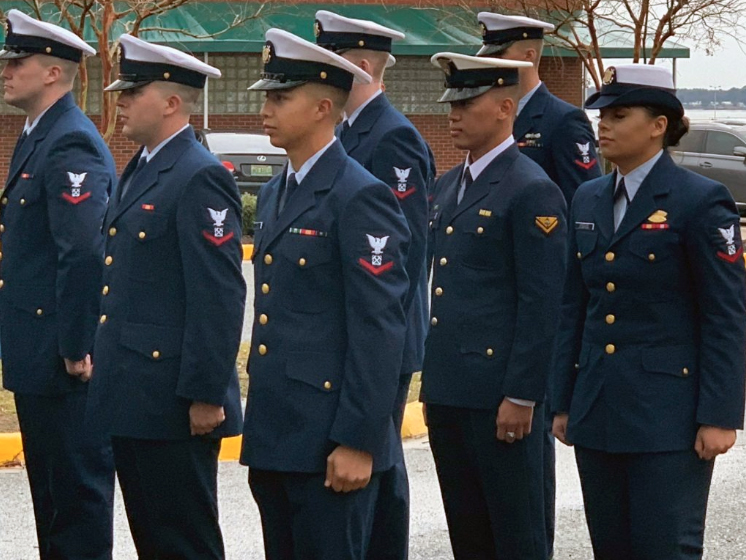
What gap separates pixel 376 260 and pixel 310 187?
1.04 feet

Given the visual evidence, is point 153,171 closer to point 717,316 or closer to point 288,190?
point 288,190

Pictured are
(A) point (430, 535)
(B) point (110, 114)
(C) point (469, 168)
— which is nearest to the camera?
(C) point (469, 168)

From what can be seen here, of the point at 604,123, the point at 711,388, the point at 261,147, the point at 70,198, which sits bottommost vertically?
A: the point at 261,147

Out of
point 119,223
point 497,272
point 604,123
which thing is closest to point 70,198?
point 119,223

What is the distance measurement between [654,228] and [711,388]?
497mm

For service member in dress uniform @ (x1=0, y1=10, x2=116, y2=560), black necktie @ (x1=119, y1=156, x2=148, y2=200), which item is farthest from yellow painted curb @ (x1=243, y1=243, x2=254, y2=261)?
black necktie @ (x1=119, y1=156, x2=148, y2=200)

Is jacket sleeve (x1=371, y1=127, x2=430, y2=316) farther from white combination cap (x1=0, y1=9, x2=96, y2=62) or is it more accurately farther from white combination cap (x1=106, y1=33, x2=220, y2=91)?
white combination cap (x1=0, y1=9, x2=96, y2=62)

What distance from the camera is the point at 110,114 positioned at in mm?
17359

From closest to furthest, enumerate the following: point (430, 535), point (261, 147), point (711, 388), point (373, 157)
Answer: point (711, 388)
point (373, 157)
point (430, 535)
point (261, 147)

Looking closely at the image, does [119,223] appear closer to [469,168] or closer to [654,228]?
[469,168]

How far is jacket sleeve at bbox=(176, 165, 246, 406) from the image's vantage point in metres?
4.39

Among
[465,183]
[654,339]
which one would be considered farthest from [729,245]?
[465,183]

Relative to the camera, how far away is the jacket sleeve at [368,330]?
12.8 feet

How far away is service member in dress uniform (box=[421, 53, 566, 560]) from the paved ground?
3.81ft
